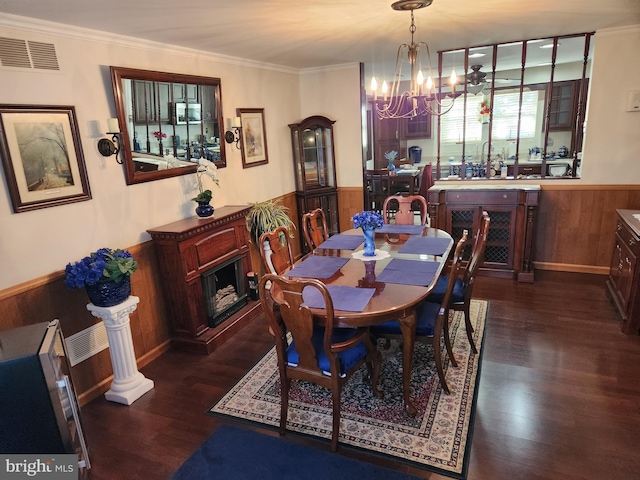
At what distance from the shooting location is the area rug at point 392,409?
2.14 m

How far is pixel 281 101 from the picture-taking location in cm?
491

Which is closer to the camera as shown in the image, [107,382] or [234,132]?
[107,382]

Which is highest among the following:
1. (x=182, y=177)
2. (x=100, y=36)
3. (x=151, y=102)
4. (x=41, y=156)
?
(x=100, y=36)

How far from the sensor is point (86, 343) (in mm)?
2711

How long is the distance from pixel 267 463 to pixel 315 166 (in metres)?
3.77

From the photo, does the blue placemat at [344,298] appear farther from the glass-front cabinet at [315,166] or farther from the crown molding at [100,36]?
the glass-front cabinet at [315,166]

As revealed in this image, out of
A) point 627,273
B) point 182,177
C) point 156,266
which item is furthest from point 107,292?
point 627,273

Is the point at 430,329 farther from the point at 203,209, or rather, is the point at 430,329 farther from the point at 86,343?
the point at 86,343

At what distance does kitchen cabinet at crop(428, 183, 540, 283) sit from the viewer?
13.7ft

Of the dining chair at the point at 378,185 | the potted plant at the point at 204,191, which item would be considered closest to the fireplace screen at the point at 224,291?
the potted plant at the point at 204,191

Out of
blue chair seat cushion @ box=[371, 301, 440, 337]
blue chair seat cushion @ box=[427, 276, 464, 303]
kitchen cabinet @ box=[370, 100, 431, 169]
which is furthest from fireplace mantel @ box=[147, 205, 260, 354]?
kitchen cabinet @ box=[370, 100, 431, 169]

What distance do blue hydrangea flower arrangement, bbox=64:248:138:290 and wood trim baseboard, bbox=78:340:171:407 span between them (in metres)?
0.80

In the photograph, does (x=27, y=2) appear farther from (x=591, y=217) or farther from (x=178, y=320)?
(x=591, y=217)

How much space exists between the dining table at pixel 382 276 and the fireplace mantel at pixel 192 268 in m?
0.87
